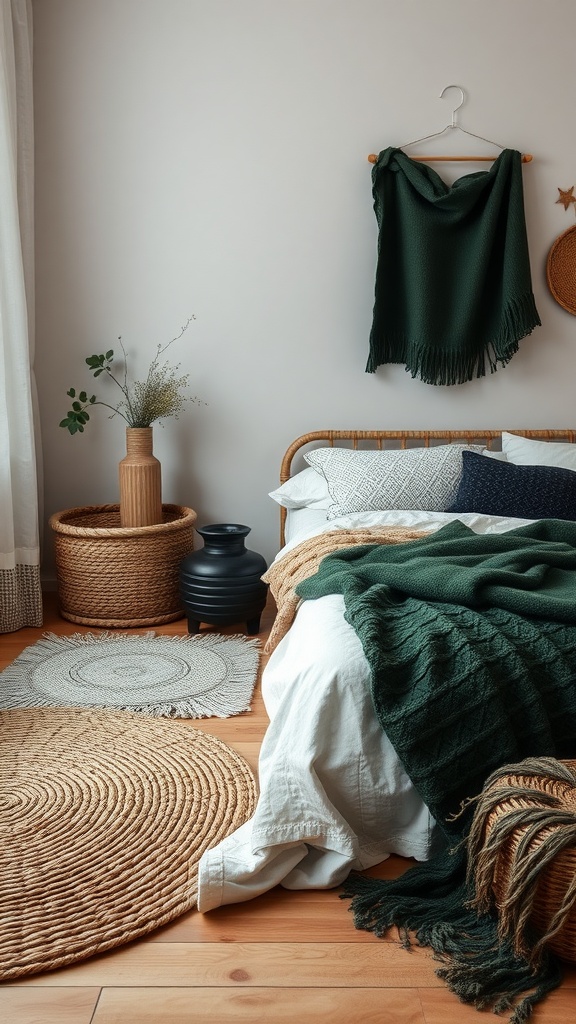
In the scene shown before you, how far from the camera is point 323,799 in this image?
1.60 metres

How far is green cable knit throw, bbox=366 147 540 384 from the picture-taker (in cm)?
338

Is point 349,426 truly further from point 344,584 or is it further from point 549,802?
point 549,802

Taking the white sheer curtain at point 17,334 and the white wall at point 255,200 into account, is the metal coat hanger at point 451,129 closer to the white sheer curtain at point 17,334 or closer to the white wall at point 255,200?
the white wall at point 255,200

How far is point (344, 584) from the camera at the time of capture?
1.96 meters

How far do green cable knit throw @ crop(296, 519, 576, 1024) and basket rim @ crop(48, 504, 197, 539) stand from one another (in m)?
1.49

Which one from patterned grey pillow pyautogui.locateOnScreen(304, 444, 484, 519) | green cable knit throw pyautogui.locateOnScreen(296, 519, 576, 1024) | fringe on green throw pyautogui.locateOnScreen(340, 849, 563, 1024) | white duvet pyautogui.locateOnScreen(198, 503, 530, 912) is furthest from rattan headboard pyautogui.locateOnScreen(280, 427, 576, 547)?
fringe on green throw pyautogui.locateOnScreen(340, 849, 563, 1024)

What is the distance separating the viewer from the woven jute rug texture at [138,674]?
2508 millimetres

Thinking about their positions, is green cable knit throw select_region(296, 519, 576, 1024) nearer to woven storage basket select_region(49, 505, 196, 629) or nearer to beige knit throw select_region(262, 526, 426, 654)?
beige knit throw select_region(262, 526, 426, 654)

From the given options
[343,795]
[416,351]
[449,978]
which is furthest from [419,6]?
[449,978]

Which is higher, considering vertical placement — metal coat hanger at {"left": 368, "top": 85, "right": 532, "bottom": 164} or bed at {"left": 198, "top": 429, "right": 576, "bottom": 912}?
metal coat hanger at {"left": 368, "top": 85, "right": 532, "bottom": 164}

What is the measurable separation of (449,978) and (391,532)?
56.0 inches

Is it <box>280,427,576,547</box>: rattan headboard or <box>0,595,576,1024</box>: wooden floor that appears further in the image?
<box>280,427,576,547</box>: rattan headboard

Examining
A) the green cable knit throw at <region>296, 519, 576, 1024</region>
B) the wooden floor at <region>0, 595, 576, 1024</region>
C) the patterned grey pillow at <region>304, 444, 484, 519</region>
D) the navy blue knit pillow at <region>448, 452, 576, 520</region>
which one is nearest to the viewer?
the wooden floor at <region>0, 595, 576, 1024</region>

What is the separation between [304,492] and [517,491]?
811 millimetres
